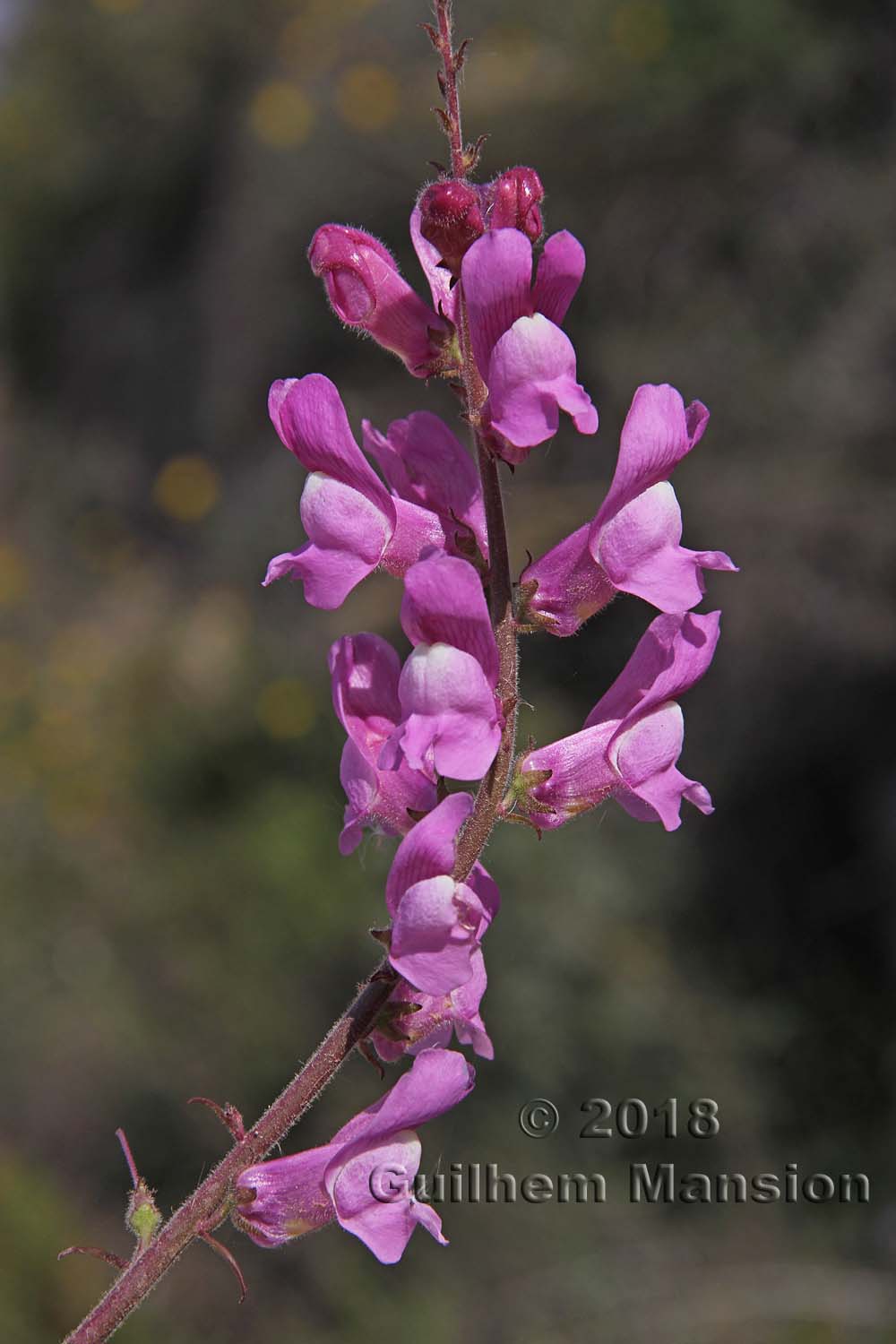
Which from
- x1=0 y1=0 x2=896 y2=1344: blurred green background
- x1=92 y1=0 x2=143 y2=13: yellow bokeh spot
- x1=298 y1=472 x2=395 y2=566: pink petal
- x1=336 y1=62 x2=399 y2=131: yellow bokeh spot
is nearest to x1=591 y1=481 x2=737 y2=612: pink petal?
x1=298 y1=472 x2=395 y2=566: pink petal

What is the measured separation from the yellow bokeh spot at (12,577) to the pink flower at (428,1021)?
7803 millimetres

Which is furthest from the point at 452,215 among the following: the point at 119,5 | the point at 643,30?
the point at 119,5

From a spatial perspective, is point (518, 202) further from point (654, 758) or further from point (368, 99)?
point (368, 99)

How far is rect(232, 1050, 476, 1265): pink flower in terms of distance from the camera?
3.67 ft

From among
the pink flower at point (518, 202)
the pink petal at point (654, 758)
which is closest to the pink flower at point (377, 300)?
the pink flower at point (518, 202)

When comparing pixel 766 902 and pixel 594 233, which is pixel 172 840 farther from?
pixel 594 233

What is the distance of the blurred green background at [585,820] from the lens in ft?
14.1

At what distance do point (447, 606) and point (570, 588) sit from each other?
Result: 0.20 meters

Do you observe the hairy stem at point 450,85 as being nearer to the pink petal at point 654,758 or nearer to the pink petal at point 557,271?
the pink petal at point 557,271

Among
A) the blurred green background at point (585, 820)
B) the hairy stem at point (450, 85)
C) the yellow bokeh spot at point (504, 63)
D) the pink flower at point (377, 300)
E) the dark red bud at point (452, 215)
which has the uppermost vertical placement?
the yellow bokeh spot at point (504, 63)

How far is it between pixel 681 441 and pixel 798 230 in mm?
4559

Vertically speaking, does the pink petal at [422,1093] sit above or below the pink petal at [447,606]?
below

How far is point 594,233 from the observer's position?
582 centimetres

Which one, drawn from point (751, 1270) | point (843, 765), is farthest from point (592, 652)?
point (751, 1270)
